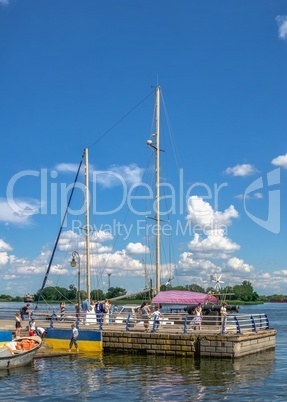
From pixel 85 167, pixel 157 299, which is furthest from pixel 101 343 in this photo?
pixel 85 167

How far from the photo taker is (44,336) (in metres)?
33.2

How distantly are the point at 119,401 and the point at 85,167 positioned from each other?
89.2 ft

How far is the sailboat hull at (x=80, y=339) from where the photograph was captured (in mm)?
31750

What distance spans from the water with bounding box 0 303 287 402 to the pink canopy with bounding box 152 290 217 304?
5.31m

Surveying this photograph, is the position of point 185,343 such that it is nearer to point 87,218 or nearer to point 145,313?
point 145,313

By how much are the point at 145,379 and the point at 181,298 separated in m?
10.8

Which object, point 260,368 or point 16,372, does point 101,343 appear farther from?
point 260,368

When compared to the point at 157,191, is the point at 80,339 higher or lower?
lower

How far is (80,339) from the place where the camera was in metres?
32.1

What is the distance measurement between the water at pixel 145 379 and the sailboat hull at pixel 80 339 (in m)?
1.26

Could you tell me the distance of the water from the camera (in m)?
21.1

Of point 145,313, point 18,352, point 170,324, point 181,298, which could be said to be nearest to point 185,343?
point 170,324

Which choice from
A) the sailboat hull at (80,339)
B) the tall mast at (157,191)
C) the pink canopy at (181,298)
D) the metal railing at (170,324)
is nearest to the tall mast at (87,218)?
the metal railing at (170,324)

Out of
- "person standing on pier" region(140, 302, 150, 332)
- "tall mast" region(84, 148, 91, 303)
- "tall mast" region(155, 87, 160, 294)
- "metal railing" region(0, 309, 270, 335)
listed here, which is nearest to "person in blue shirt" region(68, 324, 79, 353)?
"metal railing" region(0, 309, 270, 335)
